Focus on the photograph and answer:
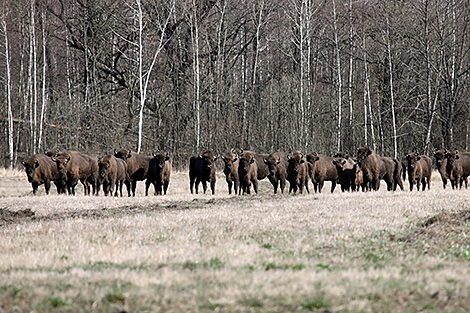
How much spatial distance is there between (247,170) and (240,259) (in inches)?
632

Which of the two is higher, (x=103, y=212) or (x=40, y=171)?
(x=40, y=171)

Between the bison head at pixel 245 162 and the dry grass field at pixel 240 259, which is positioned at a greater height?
the bison head at pixel 245 162

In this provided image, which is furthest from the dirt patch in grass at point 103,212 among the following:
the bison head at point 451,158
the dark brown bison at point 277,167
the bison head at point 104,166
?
the bison head at point 451,158

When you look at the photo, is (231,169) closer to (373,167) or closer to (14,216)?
(373,167)

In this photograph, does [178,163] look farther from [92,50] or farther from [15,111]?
[15,111]

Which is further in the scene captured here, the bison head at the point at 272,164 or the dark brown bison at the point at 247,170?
the bison head at the point at 272,164

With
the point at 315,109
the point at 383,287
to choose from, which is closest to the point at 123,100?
the point at 315,109

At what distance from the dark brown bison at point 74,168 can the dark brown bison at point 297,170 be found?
28.5 ft

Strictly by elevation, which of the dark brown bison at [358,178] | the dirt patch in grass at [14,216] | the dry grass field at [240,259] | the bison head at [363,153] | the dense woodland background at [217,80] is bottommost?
the dry grass field at [240,259]

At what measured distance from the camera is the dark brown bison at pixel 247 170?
81.8ft

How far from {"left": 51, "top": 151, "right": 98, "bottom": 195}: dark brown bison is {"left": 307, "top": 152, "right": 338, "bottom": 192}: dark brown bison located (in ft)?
32.9

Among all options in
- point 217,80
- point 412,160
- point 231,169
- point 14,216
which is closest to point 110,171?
point 231,169

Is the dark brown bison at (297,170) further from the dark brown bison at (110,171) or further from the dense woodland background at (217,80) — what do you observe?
the dense woodland background at (217,80)

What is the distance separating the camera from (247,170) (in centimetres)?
2495
